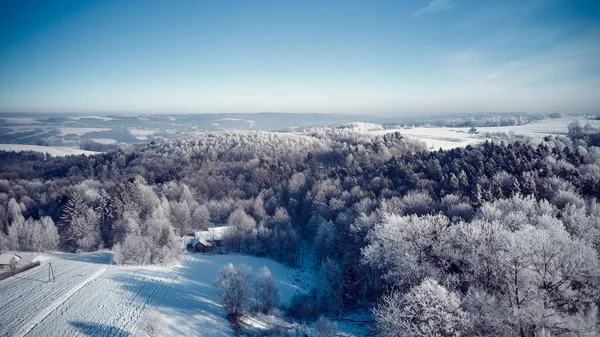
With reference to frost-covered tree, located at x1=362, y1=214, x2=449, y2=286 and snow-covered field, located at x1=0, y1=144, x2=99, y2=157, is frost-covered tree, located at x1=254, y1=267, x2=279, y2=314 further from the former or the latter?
snow-covered field, located at x1=0, y1=144, x2=99, y2=157

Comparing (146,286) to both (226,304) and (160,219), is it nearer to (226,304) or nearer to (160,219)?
(226,304)

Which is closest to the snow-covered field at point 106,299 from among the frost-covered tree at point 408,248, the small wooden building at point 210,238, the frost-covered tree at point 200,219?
the small wooden building at point 210,238

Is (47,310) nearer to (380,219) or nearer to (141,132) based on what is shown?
(380,219)

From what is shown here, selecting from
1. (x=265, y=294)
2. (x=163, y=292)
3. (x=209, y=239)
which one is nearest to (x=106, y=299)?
(x=163, y=292)

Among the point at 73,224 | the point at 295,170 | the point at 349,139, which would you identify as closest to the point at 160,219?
the point at 73,224

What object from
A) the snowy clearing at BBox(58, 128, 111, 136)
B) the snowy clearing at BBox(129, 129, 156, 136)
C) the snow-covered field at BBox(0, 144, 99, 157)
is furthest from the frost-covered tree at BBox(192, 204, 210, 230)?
the snowy clearing at BBox(129, 129, 156, 136)

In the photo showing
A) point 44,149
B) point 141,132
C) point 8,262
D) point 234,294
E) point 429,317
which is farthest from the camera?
point 141,132

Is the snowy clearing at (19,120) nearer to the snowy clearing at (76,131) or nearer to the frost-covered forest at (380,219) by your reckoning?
the frost-covered forest at (380,219)
